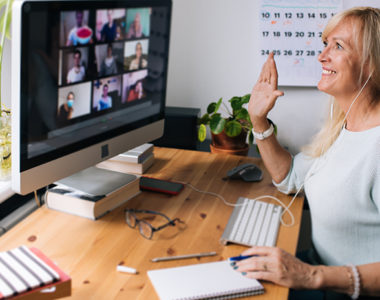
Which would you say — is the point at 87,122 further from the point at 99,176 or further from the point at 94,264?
the point at 94,264

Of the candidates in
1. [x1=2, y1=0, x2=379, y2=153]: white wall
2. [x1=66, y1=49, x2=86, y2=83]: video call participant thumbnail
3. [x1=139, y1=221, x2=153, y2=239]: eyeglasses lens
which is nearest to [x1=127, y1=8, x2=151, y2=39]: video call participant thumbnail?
[x1=66, y1=49, x2=86, y2=83]: video call participant thumbnail

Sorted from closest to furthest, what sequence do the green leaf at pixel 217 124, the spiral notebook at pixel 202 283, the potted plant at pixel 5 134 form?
the spiral notebook at pixel 202 283 → the potted plant at pixel 5 134 → the green leaf at pixel 217 124

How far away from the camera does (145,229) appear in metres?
1.24

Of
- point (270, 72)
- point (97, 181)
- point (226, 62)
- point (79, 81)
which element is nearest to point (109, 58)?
point (79, 81)

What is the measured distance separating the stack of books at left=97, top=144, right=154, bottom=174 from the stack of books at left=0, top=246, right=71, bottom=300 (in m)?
0.70

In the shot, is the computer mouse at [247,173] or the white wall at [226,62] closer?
the computer mouse at [247,173]

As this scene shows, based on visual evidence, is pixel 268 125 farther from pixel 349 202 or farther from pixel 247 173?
pixel 349 202

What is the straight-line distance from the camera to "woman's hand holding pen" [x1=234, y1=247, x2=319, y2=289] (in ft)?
3.39

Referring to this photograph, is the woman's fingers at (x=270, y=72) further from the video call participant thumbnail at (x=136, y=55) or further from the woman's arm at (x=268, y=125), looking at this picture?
the video call participant thumbnail at (x=136, y=55)

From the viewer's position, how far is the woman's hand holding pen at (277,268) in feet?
3.39

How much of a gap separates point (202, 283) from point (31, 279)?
1.15 feet

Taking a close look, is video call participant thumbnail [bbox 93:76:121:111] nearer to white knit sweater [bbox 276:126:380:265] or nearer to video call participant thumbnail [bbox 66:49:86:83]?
video call participant thumbnail [bbox 66:49:86:83]

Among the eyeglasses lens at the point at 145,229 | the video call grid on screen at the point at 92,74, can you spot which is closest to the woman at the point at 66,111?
the video call grid on screen at the point at 92,74

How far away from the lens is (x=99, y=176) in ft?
4.60
